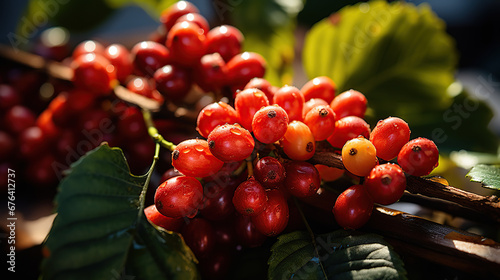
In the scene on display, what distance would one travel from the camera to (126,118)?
0.59m

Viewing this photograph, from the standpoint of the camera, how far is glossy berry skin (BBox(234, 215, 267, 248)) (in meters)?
0.43

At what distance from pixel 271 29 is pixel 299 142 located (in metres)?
0.45

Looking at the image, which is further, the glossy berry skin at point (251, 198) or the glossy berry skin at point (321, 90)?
the glossy berry skin at point (321, 90)

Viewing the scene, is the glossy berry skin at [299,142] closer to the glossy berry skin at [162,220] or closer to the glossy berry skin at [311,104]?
the glossy berry skin at [311,104]

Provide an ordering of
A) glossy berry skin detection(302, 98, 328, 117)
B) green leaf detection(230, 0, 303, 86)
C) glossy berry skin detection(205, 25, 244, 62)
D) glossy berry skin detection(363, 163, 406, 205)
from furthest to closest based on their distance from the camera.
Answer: green leaf detection(230, 0, 303, 86) < glossy berry skin detection(205, 25, 244, 62) < glossy berry skin detection(302, 98, 328, 117) < glossy berry skin detection(363, 163, 406, 205)

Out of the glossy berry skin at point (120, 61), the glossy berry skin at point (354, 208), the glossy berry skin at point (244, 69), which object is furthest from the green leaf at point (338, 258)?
the glossy berry skin at point (120, 61)

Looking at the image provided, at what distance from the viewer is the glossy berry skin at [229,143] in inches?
14.4

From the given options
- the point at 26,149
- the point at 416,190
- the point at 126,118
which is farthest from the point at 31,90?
the point at 416,190

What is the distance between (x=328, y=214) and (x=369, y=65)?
34 cm

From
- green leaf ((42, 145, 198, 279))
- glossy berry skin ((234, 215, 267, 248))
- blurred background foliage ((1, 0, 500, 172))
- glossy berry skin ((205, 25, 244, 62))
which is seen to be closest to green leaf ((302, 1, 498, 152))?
blurred background foliage ((1, 0, 500, 172))

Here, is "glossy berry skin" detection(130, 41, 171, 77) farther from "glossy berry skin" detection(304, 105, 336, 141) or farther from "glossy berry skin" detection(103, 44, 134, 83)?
"glossy berry skin" detection(304, 105, 336, 141)

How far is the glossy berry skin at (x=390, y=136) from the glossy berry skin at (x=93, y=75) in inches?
18.0

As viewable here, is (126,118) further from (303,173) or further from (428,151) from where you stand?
(428,151)

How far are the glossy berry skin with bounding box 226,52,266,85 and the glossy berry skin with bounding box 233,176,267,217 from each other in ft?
0.68
